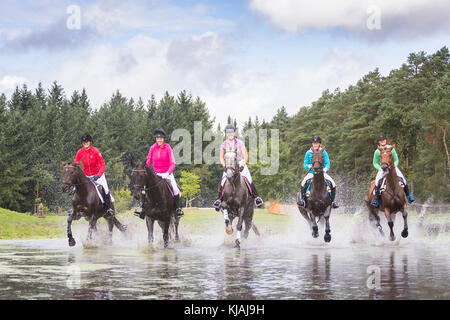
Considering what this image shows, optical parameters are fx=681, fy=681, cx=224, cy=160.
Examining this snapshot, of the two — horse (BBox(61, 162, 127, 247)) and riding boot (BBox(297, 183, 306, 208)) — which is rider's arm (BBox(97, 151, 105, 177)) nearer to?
horse (BBox(61, 162, 127, 247))

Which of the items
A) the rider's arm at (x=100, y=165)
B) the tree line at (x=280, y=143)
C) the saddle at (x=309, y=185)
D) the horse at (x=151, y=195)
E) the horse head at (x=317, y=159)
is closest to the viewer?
the horse at (x=151, y=195)

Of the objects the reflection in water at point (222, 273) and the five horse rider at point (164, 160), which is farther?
the five horse rider at point (164, 160)

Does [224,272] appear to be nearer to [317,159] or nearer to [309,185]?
[317,159]

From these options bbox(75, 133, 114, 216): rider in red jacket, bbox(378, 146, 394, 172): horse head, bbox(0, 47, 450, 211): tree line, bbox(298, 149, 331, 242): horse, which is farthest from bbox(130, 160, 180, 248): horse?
bbox(0, 47, 450, 211): tree line

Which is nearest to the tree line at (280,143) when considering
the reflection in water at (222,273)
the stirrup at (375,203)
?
the stirrup at (375,203)

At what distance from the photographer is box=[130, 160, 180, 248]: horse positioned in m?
17.7

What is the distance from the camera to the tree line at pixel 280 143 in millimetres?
66688

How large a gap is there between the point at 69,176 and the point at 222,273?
23.2 ft

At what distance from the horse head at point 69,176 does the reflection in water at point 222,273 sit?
1.72 m

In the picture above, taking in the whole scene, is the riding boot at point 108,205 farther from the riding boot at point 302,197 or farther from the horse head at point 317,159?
the horse head at point 317,159

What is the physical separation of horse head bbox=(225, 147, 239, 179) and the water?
2122 millimetres

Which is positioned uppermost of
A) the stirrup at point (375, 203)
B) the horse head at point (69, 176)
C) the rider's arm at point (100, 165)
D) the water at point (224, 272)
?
the rider's arm at point (100, 165)

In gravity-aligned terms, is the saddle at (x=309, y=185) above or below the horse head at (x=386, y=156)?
below

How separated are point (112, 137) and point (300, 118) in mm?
39056
